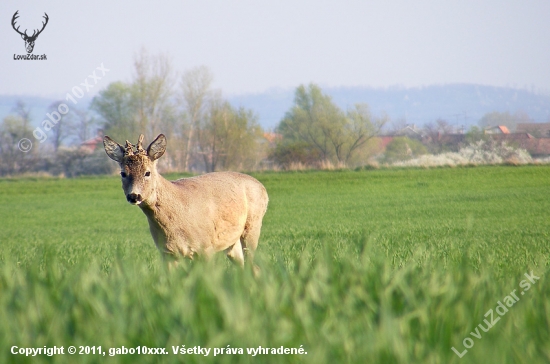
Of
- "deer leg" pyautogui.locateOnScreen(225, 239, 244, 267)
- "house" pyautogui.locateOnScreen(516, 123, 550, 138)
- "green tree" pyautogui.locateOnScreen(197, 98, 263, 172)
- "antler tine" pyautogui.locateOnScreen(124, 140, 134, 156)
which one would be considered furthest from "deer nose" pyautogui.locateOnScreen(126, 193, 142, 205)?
"green tree" pyautogui.locateOnScreen(197, 98, 263, 172)

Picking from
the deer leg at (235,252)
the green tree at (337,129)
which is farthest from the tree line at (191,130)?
the deer leg at (235,252)

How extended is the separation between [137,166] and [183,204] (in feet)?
2.39

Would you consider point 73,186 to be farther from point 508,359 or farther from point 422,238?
point 508,359

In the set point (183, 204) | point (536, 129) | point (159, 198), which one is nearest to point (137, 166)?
point (159, 198)

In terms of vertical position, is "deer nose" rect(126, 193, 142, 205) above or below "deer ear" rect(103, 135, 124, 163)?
below

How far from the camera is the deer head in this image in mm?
7238

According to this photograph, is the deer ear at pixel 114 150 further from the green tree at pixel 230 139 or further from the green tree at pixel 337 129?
the green tree at pixel 337 129

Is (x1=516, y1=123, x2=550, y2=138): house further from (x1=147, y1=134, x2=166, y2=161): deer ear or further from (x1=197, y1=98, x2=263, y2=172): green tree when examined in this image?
(x1=147, y1=134, x2=166, y2=161): deer ear

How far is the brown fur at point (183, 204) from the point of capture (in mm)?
7328

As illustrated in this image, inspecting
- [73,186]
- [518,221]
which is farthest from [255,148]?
[518,221]

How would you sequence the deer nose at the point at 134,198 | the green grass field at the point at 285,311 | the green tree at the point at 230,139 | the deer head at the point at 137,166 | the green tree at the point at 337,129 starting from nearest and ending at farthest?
1. the green grass field at the point at 285,311
2. the deer nose at the point at 134,198
3. the deer head at the point at 137,166
4. the green tree at the point at 230,139
5. the green tree at the point at 337,129

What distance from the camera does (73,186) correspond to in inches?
1702

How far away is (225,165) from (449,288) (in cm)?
5465

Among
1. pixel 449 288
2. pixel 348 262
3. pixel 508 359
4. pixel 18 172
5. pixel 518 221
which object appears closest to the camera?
pixel 508 359
